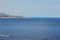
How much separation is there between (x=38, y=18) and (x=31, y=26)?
19 cm

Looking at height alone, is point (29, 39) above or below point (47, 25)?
below

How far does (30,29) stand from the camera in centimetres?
171

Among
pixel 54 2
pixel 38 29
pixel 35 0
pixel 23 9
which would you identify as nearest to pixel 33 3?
pixel 35 0

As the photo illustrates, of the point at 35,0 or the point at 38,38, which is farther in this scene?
the point at 38,38

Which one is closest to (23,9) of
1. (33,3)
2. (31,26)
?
(33,3)

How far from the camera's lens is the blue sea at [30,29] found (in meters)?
1.64

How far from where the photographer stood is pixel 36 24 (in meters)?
1.67

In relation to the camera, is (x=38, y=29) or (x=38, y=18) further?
(x=38, y=29)

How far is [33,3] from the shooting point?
1563mm

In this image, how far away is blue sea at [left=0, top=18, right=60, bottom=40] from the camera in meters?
1.64

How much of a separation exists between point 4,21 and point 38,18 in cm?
46

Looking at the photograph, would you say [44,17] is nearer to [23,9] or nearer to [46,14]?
[46,14]

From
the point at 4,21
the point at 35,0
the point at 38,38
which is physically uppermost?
the point at 35,0

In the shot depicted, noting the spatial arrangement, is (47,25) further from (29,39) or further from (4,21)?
(4,21)
